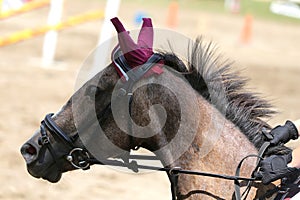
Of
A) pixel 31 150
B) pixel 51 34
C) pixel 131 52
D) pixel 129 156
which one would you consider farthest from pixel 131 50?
pixel 51 34

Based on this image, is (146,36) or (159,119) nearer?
(159,119)

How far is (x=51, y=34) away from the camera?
13.0 meters

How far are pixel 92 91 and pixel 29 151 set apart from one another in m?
0.50

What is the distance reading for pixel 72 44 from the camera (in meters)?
17.4

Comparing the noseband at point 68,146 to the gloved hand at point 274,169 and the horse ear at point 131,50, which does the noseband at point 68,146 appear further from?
the gloved hand at point 274,169

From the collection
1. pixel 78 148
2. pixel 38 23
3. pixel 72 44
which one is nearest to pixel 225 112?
pixel 78 148

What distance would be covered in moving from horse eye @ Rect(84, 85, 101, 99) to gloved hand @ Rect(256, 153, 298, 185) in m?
0.85

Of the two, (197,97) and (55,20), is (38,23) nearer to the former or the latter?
(55,20)

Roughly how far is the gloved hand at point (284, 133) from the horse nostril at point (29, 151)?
Answer: 1197mm

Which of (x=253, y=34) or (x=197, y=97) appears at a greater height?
(x=197, y=97)

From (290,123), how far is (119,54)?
895 millimetres

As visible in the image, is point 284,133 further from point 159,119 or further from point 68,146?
point 68,146

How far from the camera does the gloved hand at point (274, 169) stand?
9.16ft

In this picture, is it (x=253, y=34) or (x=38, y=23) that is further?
(x=253, y=34)
